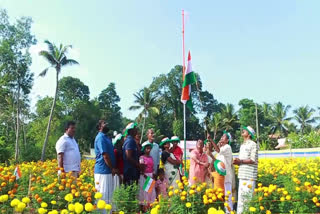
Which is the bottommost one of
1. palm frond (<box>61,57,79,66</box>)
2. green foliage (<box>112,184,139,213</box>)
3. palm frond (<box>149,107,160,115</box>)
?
green foliage (<box>112,184,139,213</box>)

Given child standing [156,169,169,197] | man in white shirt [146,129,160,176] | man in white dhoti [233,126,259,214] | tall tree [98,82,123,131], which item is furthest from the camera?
tall tree [98,82,123,131]

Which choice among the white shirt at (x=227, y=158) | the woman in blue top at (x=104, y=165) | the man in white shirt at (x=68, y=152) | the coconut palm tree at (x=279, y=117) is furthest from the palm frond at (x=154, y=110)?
the woman in blue top at (x=104, y=165)

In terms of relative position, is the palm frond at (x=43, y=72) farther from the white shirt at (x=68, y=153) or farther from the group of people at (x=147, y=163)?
the white shirt at (x=68, y=153)

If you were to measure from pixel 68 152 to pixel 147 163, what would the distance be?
120 centimetres

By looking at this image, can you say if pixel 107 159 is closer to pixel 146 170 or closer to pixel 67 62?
pixel 146 170

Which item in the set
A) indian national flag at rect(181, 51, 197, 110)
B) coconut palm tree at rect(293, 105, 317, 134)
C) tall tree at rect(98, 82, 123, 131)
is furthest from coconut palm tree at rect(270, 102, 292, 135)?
indian national flag at rect(181, 51, 197, 110)

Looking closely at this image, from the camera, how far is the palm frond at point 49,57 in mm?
25275

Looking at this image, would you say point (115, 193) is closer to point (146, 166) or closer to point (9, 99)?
point (146, 166)

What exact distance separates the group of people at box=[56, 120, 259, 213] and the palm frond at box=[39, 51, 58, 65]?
21092 mm

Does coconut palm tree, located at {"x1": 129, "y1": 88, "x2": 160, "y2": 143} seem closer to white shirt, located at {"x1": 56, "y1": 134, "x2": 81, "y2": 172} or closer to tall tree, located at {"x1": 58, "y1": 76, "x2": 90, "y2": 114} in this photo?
→ tall tree, located at {"x1": 58, "y1": 76, "x2": 90, "y2": 114}

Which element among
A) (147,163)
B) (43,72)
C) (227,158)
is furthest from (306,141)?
(147,163)

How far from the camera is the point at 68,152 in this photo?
5.20 m

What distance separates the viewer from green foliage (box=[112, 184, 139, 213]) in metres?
4.14

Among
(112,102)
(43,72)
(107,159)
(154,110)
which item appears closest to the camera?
(107,159)
